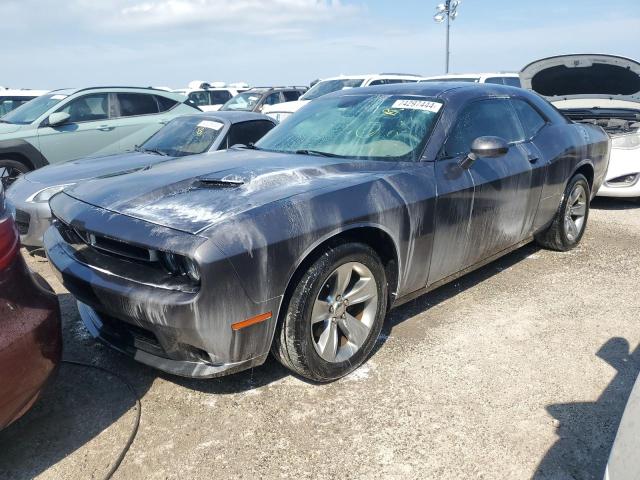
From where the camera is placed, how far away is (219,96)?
697 inches

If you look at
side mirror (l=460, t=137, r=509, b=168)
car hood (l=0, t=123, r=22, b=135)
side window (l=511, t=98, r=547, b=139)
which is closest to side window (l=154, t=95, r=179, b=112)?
car hood (l=0, t=123, r=22, b=135)

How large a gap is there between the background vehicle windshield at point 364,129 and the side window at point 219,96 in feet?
47.2

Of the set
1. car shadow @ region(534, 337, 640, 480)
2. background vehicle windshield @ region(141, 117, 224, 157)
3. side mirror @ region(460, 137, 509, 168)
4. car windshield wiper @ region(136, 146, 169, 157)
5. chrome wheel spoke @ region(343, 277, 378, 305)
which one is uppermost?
side mirror @ region(460, 137, 509, 168)

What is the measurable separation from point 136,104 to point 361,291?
639 centimetres

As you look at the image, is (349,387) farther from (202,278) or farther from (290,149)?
(290,149)

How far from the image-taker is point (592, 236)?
18.5 ft

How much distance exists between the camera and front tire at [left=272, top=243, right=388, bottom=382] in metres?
2.57

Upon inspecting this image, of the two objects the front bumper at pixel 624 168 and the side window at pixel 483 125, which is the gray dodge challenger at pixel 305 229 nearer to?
the side window at pixel 483 125

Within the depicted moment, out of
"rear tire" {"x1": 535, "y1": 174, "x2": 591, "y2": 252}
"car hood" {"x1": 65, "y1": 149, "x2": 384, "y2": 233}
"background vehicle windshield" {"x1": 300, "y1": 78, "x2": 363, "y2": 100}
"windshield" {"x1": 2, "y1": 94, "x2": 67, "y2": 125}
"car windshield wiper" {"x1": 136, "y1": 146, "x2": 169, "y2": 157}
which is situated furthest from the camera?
"background vehicle windshield" {"x1": 300, "y1": 78, "x2": 363, "y2": 100}

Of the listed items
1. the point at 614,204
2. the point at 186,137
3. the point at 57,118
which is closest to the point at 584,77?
the point at 614,204

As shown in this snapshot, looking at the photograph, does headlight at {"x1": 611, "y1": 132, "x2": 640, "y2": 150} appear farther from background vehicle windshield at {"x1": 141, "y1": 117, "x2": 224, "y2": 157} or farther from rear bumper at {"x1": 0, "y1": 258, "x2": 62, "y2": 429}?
rear bumper at {"x1": 0, "y1": 258, "x2": 62, "y2": 429}

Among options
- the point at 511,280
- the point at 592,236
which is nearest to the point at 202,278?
the point at 511,280

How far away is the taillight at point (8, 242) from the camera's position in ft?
6.81

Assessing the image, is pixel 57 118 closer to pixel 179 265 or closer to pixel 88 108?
pixel 88 108
